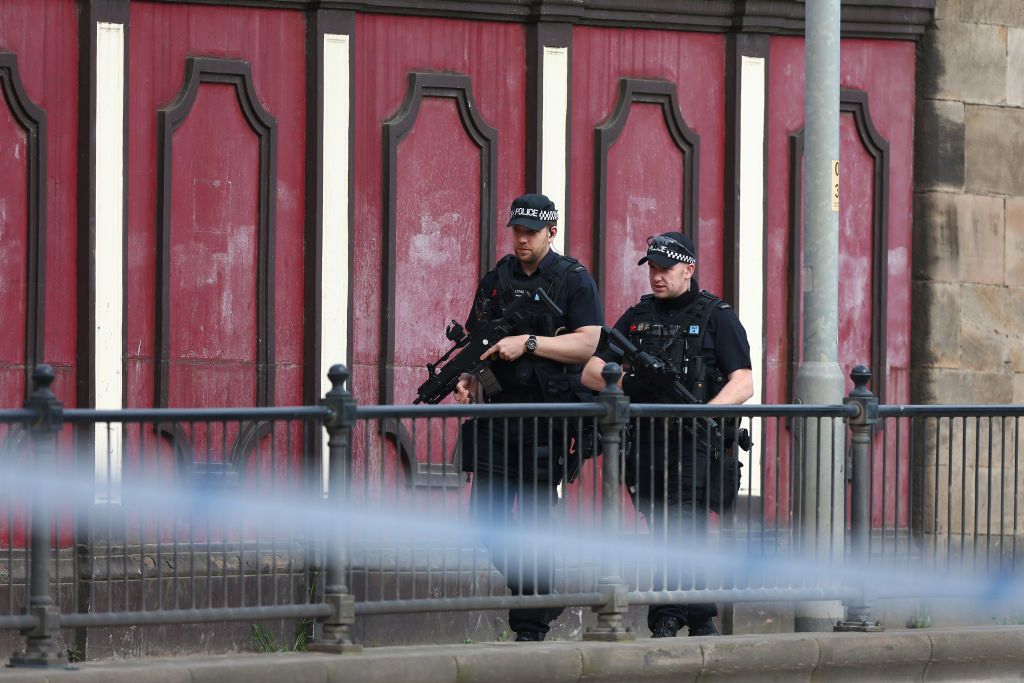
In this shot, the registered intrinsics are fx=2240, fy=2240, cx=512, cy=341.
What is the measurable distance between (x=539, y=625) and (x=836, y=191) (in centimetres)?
259

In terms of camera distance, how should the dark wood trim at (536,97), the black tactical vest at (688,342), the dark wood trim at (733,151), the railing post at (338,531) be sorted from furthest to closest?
1. the dark wood trim at (733,151)
2. the dark wood trim at (536,97)
3. the black tactical vest at (688,342)
4. the railing post at (338,531)

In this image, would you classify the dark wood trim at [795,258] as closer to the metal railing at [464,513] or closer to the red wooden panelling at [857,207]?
the red wooden panelling at [857,207]

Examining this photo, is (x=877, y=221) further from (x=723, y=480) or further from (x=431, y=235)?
(x=723, y=480)

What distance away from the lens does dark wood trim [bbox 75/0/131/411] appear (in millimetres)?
11477

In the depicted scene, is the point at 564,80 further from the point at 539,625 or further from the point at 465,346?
the point at 539,625

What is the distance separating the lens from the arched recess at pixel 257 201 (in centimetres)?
1167

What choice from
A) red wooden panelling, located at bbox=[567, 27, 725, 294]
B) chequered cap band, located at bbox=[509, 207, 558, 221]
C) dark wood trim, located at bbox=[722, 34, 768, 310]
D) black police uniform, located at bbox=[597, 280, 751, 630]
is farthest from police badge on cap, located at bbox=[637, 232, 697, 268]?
dark wood trim, located at bbox=[722, 34, 768, 310]

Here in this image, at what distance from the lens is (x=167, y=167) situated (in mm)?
11688

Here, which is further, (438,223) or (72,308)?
(438,223)

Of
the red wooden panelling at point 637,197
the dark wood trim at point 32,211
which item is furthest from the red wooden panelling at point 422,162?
the dark wood trim at point 32,211

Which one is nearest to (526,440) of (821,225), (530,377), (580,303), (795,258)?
(530,377)

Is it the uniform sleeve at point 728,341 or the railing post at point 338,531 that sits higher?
the uniform sleeve at point 728,341

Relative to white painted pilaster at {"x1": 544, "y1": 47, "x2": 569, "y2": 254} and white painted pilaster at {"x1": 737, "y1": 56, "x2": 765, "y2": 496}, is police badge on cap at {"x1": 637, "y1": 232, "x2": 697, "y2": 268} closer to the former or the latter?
white painted pilaster at {"x1": 544, "y1": 47, "x2": 569, "y2": 254}

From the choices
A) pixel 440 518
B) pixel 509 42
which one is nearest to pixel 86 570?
pixel 440 518
